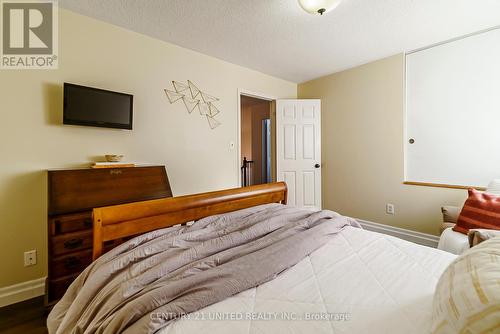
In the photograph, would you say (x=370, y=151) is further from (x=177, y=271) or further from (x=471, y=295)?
(x=177, y=271)

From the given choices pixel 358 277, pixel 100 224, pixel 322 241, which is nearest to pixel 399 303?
pixel 358 277

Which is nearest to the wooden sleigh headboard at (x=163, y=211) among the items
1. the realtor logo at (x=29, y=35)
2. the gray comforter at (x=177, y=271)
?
the gray comforter at (x=177, y=271)

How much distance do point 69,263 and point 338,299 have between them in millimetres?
1752

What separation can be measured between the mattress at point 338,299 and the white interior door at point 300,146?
7.93ft

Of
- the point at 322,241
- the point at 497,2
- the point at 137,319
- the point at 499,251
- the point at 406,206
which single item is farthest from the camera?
the point at 406,206

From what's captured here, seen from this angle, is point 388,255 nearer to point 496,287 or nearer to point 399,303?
point 399,303

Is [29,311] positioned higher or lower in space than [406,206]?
lower

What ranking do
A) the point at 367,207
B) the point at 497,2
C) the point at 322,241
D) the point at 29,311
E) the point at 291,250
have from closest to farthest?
the point at 291,250 < the point at 322,241 < the point at 29,311 < the point at 497,2 < the point at 367,207

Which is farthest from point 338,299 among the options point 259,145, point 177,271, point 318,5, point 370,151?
point 259,145

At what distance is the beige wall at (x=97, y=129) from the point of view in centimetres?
174

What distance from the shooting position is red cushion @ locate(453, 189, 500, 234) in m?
1.59

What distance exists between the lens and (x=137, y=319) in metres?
0.69

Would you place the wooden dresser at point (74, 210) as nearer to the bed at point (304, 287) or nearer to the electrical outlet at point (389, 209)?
the bed at point (304, 287)

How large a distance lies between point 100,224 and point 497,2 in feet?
11.2
